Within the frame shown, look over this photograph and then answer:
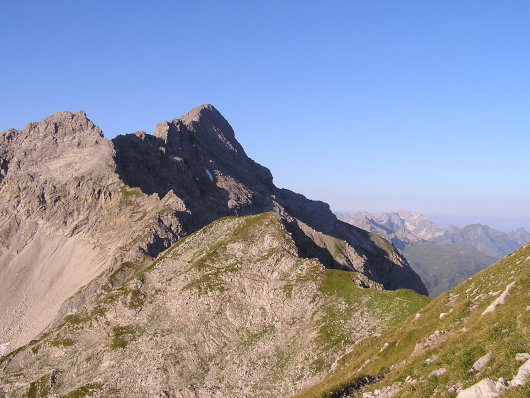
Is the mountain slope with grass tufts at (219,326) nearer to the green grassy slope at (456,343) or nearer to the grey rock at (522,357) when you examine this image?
the green grassy slope at (456,343)

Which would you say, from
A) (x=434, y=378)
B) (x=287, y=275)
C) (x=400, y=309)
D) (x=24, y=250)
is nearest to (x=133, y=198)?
(x=24, y=250)

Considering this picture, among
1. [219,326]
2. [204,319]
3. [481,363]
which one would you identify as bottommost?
[219,326]

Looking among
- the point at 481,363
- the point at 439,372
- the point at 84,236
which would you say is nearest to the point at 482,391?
the point at 481,363

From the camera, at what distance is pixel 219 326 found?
76250 millimetres

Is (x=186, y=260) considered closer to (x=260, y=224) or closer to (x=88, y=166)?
(x=260, y=224)

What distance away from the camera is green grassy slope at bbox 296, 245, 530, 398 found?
21516mm

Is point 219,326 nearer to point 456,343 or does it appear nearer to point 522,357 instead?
point 456,343

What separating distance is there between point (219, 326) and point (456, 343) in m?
54.7

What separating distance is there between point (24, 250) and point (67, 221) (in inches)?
792

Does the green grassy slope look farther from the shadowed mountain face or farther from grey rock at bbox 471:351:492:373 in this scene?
Result: the shadowed mountain face

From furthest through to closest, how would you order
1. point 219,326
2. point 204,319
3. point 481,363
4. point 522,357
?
point 204,319, point 219,326, point 481,363, point 522,357

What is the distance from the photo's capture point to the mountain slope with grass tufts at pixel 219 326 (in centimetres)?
6462

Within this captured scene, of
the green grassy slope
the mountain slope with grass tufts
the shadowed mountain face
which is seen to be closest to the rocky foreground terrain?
the mountain slope with grass tufts

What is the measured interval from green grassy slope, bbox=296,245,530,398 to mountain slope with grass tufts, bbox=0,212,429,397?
53.0 feet
